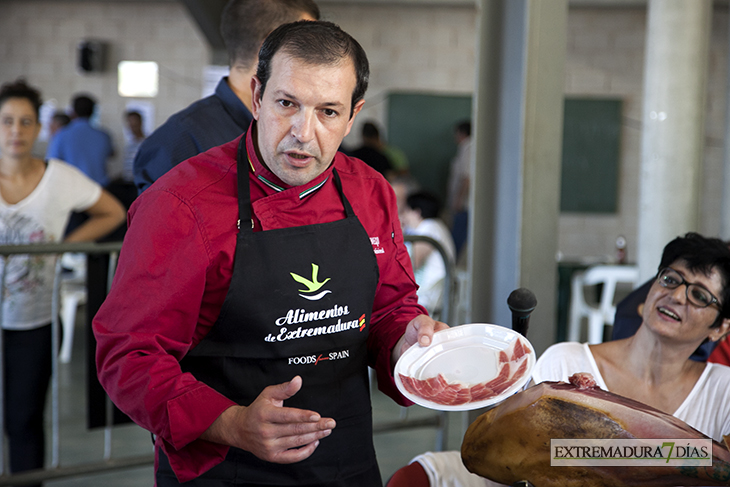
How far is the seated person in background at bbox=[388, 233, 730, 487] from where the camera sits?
5.73 feet

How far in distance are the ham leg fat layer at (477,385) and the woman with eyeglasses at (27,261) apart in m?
1.88

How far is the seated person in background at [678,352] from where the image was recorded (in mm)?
1746

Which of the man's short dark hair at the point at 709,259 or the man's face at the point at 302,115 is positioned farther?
the man's short dark hair at the point at 709,259

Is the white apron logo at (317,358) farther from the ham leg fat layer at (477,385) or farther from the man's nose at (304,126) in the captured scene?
the man's nose at (304,126)

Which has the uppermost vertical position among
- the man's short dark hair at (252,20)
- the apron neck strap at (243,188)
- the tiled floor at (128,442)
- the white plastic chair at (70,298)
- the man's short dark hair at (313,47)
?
the man's short dark hair at (252,20)

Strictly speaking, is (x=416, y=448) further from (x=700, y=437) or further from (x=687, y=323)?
(x=700, y=437)

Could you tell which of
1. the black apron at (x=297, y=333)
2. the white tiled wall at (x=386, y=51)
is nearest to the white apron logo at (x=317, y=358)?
the black apron at (x=297, y=333)

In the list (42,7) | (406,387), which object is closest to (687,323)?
(406,387)

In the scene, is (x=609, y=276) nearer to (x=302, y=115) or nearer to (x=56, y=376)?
(x=56, y=376)

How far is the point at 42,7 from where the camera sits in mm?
8141

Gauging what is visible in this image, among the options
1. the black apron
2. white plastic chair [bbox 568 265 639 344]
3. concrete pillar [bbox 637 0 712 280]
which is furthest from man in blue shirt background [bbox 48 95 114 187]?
the black apron

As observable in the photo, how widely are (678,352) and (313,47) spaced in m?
1.30

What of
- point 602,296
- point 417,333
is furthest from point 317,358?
point 602,296

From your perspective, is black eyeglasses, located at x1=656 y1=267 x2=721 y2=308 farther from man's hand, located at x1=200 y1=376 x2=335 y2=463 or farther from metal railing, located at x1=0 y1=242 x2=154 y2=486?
metal railing, located at x1=0 y1=242 x2=154 y2=486
